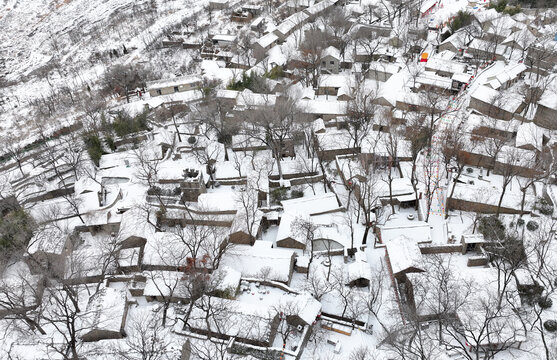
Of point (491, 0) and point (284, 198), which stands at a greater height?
point (491, 0)

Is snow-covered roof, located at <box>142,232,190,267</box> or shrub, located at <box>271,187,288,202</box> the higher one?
snow-covered roof, located at <box>142,232,190,267</box>

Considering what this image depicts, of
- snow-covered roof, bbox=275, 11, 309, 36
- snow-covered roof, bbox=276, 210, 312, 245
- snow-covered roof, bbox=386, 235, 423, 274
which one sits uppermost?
snow-covered roof, bbox=275, 11, 309, 36

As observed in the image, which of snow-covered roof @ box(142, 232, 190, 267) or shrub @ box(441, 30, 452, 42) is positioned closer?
snow-covered roof @ box(142, 232, 190, 267)

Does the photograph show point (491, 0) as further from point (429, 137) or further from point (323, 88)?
point (429, 137)

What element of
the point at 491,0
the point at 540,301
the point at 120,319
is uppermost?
the point at 491,0

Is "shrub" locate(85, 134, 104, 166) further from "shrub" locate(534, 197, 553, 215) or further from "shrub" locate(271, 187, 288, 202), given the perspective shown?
"shrub" locate(534, 197, 553, 215)

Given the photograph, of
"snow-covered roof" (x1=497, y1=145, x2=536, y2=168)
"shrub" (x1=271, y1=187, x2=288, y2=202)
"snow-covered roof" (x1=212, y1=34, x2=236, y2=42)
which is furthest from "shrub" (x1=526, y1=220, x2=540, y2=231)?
"snow-covered roof" (x1=212, y1=34, x2=236, y2=42)

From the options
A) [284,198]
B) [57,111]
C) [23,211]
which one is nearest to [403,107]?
[284,198]
